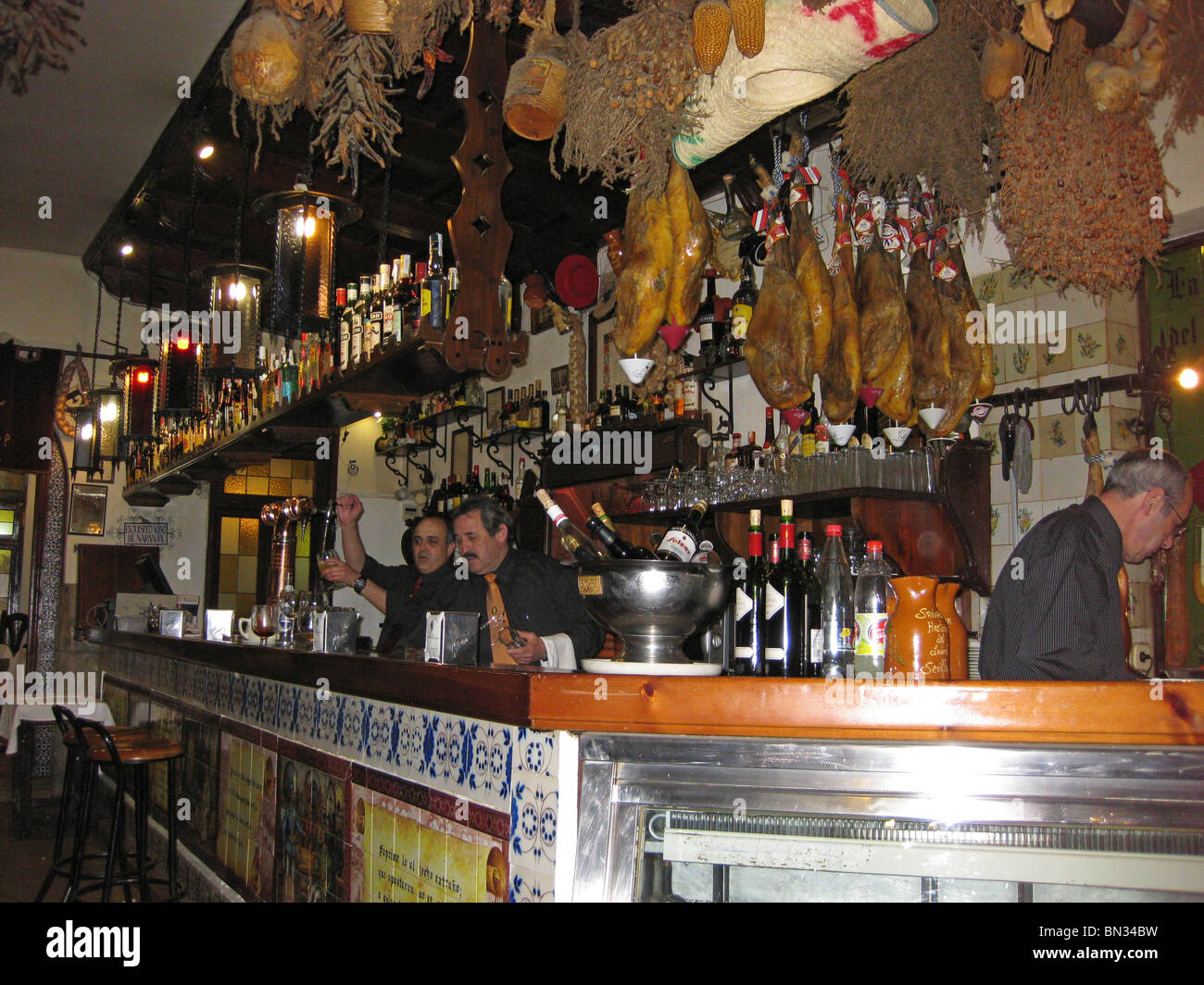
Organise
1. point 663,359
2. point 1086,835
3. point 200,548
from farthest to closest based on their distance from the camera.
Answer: point 200,548 < point 663,359 < point 1086,835

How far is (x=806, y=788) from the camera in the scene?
4.84 ft

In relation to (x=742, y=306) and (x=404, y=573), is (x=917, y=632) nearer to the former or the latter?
(x=742, y=306)

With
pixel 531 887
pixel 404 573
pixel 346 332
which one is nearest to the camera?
pixel 531 887

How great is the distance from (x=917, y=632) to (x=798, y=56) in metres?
1.27

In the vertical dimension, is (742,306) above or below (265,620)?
above

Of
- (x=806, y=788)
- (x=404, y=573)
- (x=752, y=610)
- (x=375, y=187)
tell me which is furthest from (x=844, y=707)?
(x=375, y=187)

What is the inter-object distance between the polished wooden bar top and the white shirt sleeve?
833 mm

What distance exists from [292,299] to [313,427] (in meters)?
1.90

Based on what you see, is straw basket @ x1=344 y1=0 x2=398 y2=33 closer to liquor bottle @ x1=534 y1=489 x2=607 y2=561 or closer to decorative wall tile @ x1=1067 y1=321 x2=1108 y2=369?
liquor bottle @ x1=534 y1=489 x2=607 y2=561

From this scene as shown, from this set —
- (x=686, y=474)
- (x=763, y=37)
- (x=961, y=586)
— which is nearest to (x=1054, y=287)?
(x=961, y=586)

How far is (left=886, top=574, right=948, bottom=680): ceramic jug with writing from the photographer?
74.8 inches

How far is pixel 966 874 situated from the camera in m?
1.38

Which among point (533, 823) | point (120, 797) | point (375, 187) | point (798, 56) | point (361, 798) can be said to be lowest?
point (120, 797)

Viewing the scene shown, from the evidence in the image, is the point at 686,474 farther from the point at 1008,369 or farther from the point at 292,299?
the point at 292,299
